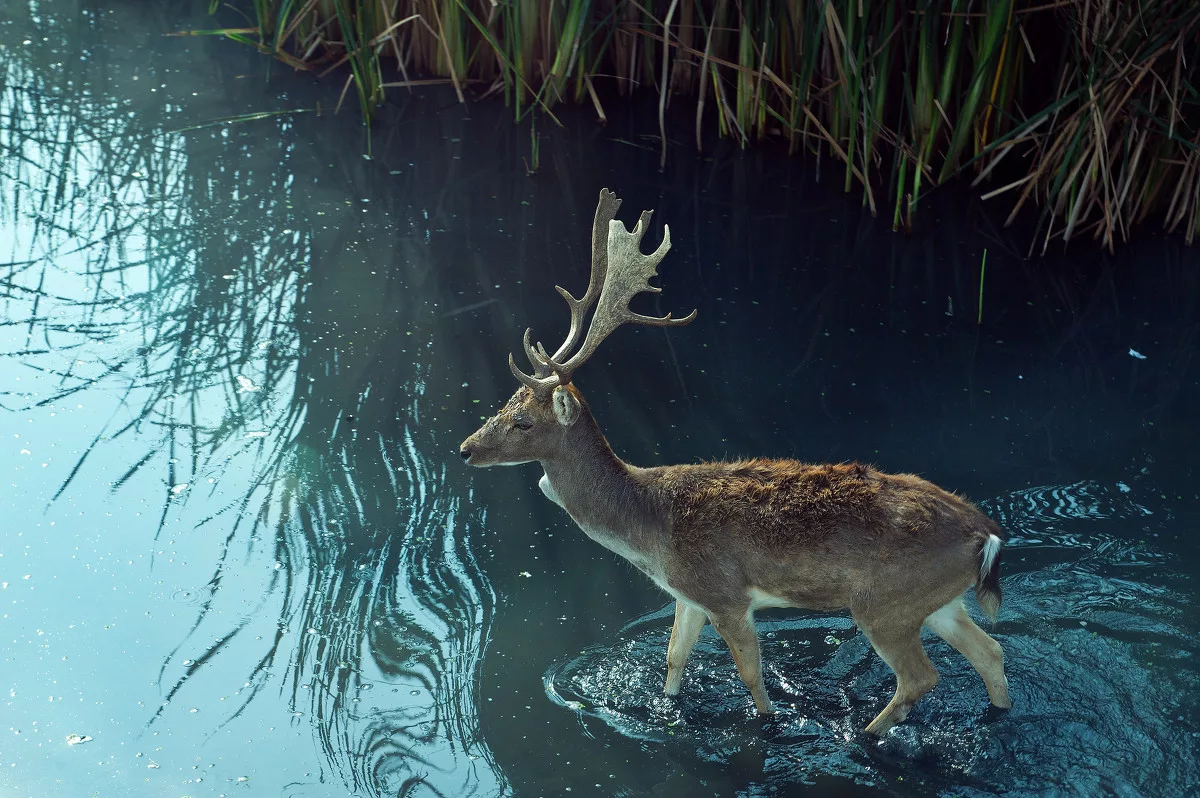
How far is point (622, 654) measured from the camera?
14.8ft

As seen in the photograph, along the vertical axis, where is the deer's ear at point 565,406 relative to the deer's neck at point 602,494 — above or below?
above

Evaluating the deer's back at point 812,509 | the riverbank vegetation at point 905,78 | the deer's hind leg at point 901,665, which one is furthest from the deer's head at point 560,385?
the riverbank vegetation at point 905,78

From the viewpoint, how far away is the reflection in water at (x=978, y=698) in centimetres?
399

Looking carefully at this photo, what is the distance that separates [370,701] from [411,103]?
6.09 m

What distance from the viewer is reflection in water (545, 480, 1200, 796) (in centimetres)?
399

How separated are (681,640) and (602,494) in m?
0.60

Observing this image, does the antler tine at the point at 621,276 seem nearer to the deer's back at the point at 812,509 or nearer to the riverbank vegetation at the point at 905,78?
the deer's back at the point at 812,509

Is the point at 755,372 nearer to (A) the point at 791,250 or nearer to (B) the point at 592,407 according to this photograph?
(B) the point at 592,407

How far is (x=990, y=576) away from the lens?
401 cm

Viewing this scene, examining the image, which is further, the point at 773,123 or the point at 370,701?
the point at 773,123

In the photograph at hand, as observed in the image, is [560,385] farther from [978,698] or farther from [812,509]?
[978,698]

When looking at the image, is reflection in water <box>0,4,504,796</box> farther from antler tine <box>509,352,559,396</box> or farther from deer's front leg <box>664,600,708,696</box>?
antler tine <box>509,352,559,396</box>

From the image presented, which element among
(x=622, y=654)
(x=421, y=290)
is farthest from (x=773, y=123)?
(x=622, y=654)

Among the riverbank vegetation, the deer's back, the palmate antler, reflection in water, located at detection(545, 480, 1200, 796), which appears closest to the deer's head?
the palmate antler
